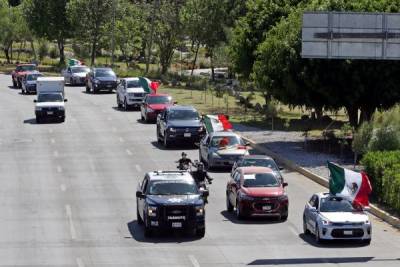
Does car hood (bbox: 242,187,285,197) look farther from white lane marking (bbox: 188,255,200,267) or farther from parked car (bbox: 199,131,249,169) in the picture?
parked car (bbox: 199,131,249,169)

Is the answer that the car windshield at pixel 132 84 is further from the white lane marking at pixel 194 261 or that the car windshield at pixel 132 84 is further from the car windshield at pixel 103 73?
the white lane marking at pixel 194 261

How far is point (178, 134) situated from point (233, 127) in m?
7.41

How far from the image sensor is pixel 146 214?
2984cm

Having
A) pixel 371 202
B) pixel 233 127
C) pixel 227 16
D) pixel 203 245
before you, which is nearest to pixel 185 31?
pixel 227 16

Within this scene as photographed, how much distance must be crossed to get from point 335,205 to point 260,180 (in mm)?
3743

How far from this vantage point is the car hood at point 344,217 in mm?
29031

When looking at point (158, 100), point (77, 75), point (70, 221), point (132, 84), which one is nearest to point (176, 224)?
point (70, 221)

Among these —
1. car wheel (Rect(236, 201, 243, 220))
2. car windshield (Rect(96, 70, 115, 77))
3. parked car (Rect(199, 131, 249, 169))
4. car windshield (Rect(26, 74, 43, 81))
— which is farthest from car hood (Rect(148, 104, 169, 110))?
car wheel (Rect(236, 201, 243, 220))

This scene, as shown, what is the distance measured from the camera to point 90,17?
103m

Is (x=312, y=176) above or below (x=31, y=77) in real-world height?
below

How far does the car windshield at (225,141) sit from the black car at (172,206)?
1281 centimetres

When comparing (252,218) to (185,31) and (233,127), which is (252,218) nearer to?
(233,127)

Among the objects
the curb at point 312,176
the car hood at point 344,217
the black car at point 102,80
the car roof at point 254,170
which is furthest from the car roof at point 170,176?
the black car at point 102,80

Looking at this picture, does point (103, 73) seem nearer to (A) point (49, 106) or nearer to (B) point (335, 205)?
(A) point (49, 106)
